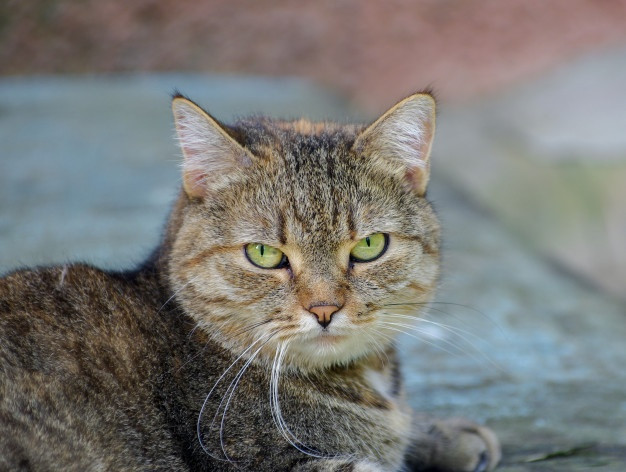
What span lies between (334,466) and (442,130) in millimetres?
6073

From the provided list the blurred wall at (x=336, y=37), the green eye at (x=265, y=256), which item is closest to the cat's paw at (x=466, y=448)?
the green eye at (x=265, y=256)

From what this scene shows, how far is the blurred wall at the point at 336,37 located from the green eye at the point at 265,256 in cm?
622

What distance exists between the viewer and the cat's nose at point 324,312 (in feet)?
8.96

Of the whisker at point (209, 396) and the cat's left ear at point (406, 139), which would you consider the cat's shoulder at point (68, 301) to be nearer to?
the whisker at point (209, 396)

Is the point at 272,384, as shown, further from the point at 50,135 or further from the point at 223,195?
the point at 50,135

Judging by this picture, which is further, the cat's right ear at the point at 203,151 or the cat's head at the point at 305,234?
the cat's right ear at the point at 203,151

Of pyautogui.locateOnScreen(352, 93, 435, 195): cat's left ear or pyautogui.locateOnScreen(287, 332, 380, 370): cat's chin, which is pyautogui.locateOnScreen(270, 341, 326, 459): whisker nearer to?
pyautogui.locateOnScreen(287, 332, 380, 370): cat's chin

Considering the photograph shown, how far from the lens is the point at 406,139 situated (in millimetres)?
3139

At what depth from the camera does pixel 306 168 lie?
3.00 meters

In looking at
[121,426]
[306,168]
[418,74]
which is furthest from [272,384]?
[418,74]

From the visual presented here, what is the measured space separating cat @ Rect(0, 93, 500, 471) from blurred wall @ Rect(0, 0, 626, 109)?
5.89m

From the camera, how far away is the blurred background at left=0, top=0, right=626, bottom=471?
467 cm

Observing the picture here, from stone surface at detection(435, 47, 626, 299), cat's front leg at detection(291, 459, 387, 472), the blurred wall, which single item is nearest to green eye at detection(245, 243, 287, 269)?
cat's front leg at detection(291, 459, 387, 472)

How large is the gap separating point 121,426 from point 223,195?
0.84 m
